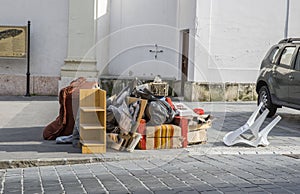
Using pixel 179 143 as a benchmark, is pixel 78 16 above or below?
above

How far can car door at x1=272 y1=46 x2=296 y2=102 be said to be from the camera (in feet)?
39.8

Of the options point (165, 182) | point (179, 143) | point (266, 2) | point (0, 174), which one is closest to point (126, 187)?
point (165, 182)

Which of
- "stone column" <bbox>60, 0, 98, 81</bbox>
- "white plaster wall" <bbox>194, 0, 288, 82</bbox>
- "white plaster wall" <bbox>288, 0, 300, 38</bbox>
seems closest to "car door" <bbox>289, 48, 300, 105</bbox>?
"white plaster wall" <bbox>194, 0, 288, 82</bbox>

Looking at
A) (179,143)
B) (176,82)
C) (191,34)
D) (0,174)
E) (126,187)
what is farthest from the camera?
(191,34)

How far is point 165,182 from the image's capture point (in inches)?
247

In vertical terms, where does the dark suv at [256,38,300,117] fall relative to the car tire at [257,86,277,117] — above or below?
above

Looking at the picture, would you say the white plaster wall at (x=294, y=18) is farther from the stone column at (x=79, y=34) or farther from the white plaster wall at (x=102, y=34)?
the stone column at (x=79, y=34)

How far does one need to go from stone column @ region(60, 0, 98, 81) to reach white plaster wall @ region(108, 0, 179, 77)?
0.86 m

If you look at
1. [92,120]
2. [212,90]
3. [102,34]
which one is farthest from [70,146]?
[102,34]

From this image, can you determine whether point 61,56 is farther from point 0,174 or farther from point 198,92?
point 0,174

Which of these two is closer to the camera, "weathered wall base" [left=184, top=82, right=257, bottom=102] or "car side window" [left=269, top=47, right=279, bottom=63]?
"car side window" [left=269, top=47, right=279, bottom=63]

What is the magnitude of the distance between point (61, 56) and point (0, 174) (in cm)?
1107

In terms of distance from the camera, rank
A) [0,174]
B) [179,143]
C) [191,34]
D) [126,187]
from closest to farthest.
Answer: [126,187]
[0,174]
[179,143]
[191,34]

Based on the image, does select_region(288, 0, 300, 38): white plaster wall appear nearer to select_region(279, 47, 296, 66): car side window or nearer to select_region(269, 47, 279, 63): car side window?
select_region(269, 47, 279, 63): car side window
